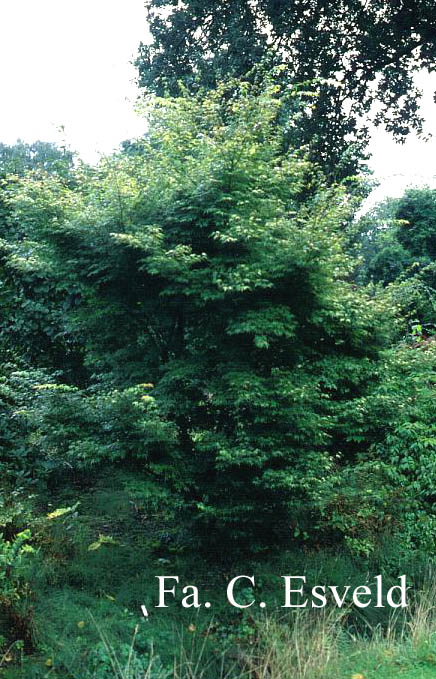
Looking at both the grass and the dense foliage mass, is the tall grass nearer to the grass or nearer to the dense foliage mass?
the grass

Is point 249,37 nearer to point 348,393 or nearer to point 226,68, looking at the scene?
point 226,68

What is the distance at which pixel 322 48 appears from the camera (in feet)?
52.8

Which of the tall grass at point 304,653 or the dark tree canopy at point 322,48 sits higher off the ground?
the dark tree canopy at point 322,48

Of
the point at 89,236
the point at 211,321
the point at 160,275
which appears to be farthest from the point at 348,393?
the point at 89,236

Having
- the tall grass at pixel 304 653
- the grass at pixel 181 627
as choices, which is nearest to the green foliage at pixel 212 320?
→ the grass at pixel 181 627

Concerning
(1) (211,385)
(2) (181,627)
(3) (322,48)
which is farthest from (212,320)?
(3) (322,48)

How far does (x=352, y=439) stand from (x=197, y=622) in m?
2.53

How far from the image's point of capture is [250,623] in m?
5.60

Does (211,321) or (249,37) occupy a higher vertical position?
(249,37)

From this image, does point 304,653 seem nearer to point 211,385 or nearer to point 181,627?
point 181,627

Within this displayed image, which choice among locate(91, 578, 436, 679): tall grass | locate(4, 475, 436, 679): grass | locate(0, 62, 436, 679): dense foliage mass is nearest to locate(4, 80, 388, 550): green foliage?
locate(0, 62, 436, 679): dense foliage mass

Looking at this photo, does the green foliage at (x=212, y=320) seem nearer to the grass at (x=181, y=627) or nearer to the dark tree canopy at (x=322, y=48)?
the grass at (x=181, y=627)

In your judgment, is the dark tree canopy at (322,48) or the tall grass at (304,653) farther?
the dark tree canopy at (322,48)

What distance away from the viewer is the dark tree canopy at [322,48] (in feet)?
51.1
